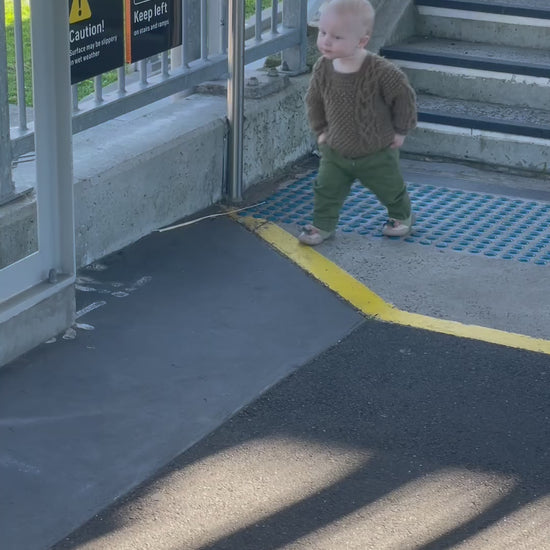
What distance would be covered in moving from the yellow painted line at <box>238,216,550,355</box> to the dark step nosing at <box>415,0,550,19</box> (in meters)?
2.55

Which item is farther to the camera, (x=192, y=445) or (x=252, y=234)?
(x=252, y=234)

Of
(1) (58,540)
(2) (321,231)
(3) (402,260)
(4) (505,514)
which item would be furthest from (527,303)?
(1) (58,540)

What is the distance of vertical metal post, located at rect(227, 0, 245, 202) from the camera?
5.41 m

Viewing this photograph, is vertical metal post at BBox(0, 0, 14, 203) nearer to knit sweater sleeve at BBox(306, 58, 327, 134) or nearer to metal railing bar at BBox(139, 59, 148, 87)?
metal railing bar at BBox(139, 59, 148, 87)

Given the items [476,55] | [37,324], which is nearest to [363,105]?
[37,324]

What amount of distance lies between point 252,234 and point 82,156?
89 centimetres

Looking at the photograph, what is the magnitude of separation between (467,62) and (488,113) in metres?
0.40

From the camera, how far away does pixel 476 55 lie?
7.09 m

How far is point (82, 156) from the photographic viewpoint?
5.04 metres

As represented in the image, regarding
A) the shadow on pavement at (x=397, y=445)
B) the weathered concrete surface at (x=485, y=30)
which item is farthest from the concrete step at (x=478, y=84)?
the shadow on pavement at (x=397, y=445)

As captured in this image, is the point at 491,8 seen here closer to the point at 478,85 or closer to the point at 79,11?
the point at 478,85

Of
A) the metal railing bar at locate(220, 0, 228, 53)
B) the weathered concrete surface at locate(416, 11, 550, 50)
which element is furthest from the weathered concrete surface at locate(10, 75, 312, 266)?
the weathered concrete surface at locate(416, 11, 550, 50)

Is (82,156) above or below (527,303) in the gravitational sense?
above

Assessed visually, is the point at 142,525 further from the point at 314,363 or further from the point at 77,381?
the point at 314,363
